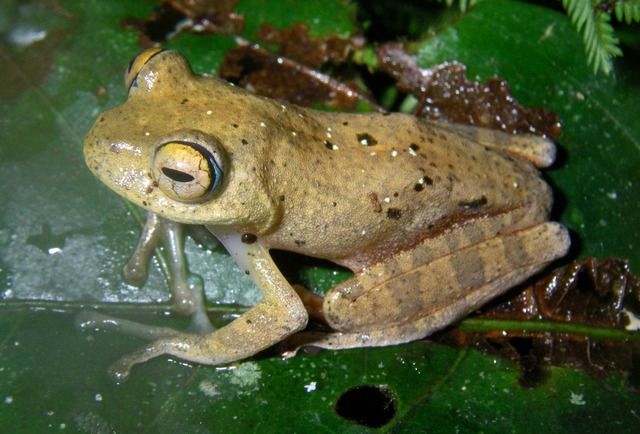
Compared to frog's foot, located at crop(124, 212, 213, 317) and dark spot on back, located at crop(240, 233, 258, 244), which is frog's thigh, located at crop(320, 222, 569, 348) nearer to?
dark spot on back, located at crop(240, 233, 258, 244)

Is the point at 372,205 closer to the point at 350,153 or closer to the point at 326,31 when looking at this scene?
the point at 350,153

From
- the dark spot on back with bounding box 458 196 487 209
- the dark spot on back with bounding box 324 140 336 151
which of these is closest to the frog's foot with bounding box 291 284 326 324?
the dark spot on back with bounding box 324 140 336 151

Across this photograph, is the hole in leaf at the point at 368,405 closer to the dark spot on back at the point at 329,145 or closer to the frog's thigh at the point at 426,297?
the frog's thigh at the point at 426,297

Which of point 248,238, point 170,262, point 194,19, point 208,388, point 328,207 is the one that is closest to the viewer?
point 208,388

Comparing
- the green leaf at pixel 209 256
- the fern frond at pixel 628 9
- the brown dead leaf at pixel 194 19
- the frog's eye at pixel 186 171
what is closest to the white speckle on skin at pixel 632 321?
the green leaf at pixel 209 256

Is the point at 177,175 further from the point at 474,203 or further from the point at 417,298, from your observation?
the point at 474,203

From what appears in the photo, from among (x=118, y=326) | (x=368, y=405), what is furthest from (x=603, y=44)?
(x=118, y=326)
